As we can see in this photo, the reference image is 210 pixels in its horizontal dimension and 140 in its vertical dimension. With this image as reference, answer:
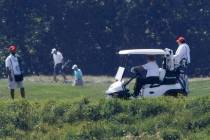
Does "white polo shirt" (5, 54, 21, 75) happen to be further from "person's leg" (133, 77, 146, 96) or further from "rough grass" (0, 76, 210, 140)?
"rough grass" (0, 76, 210, 140)

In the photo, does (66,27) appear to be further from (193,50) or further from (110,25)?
(193,50)

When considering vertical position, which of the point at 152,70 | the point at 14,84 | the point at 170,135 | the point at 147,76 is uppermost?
the point at 152,70

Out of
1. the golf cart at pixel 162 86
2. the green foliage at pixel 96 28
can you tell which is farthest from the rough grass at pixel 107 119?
the green foliage at pixel 96 28

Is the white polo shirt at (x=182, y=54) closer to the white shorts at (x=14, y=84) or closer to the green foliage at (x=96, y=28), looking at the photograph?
the white shorts at (x=14, y=84)

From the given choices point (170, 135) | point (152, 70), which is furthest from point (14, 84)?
point (170, 135)

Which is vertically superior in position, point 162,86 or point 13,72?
point 13,72

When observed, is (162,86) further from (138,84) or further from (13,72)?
(13,72)

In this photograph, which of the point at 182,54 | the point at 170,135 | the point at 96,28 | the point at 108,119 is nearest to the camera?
the point at 170,135

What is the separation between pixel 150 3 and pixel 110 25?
2807 millimetres

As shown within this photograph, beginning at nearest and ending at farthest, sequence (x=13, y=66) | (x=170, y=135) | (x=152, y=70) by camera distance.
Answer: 1. (x=170, y=135)
2. (x=152, y=70)
3. (x=13, y=66)

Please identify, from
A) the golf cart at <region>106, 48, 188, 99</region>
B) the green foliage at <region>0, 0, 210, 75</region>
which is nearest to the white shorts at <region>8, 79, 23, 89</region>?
the golf cart at <region>106, 48, 188, 99</region>

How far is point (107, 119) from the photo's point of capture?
20.6 meters

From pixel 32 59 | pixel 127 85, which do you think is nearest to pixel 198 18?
pixel 32 59

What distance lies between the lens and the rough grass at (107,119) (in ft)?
65.0
